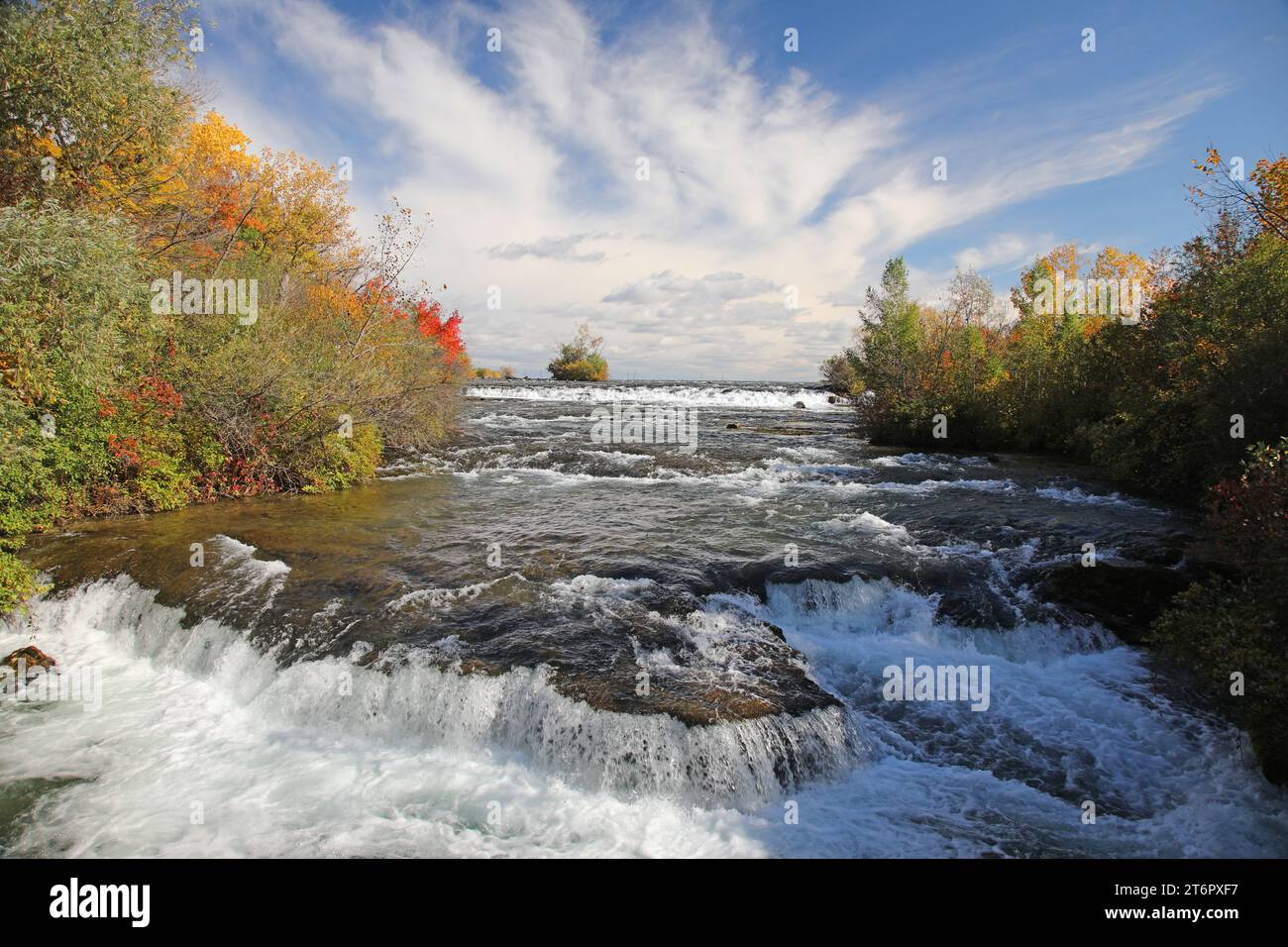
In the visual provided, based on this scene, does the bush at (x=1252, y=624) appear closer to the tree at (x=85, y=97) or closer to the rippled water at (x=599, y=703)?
the rippled water at (x=599, y=703)

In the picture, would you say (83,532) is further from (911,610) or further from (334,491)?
(911,610)

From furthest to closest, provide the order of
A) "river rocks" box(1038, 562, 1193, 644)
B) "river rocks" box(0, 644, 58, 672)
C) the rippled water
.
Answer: "river rocks" box(1038, 562, 1193, 644) → "river rocks" box(0, 644, 58, 672) → the rippled water

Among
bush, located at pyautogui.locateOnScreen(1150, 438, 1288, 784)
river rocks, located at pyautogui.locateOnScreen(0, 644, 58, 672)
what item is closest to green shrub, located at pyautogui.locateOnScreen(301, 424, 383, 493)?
river rocks, located at pyautogui.locateOnScreen(0, 644, 58, 672)

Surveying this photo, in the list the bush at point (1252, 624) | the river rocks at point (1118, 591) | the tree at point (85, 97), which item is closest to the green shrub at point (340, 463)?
the tree at point (85, 97)

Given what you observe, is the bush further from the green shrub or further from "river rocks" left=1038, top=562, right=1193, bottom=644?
the green shrub

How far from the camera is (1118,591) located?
10000mm

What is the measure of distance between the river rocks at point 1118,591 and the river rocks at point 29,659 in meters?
15.0

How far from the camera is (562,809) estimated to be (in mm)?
6066

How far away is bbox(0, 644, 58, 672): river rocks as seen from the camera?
331 inches

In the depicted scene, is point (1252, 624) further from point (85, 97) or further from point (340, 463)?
point (85, 97)

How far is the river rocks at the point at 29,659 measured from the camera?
8398 millimetres

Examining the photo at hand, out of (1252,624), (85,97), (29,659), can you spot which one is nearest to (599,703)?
(1252,624)

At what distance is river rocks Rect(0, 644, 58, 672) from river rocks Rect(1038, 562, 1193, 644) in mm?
14972

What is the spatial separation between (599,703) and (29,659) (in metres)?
8.16
